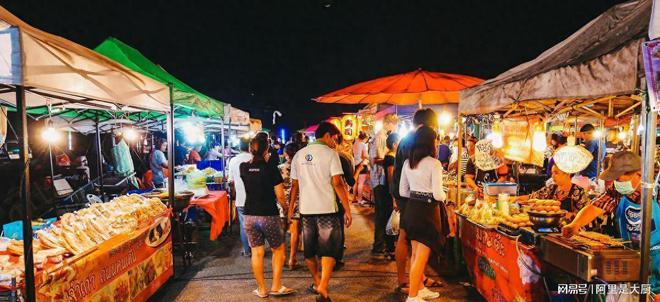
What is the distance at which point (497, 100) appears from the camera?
498 cm

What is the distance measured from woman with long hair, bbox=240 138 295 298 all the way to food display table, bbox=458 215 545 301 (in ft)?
8.73

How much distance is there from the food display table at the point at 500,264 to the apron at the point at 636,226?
821 mm

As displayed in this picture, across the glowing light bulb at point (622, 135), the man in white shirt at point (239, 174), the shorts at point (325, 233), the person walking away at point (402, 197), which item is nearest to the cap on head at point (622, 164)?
the person walking away at point (402, 197)

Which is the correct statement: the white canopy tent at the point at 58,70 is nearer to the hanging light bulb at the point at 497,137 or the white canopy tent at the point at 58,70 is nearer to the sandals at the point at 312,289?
the sandals at the point at 312,289

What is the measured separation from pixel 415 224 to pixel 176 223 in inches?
166

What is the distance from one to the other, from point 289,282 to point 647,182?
4667 millimetres

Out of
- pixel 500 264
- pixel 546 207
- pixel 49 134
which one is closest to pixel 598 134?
pixel 546 207

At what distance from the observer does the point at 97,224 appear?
4.65 m

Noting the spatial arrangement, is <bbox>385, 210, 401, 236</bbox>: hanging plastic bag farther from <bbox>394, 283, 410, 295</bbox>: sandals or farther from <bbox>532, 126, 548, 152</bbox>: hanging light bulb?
<bbox>532, 126, 548, 152</bbox>: hanging light bulb

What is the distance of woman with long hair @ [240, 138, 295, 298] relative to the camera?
520 centimetres

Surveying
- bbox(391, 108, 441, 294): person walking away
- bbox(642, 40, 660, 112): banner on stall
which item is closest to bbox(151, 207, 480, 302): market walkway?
bbox(391, 108, 441, 294): person walking away

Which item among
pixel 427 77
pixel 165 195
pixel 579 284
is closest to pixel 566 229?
pixel 579 284

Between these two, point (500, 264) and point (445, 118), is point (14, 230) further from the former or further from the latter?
point (445, 118)

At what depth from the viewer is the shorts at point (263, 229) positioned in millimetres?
5258
